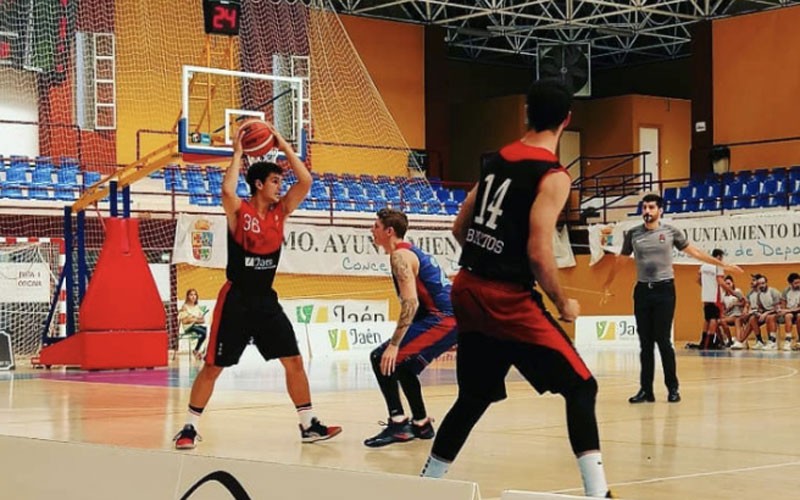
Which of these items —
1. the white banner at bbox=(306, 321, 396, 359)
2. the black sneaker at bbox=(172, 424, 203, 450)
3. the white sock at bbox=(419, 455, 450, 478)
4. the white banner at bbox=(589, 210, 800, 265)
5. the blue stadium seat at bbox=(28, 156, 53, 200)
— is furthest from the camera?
the white banner at bbox=(589, 210, 800, 265)

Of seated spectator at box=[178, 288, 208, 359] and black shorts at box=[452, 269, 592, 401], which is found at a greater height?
black shorts at box=[452, 269, 592, 401]

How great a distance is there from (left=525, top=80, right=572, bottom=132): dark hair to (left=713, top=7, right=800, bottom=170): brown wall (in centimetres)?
3046

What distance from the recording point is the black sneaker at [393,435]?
31.2 ft

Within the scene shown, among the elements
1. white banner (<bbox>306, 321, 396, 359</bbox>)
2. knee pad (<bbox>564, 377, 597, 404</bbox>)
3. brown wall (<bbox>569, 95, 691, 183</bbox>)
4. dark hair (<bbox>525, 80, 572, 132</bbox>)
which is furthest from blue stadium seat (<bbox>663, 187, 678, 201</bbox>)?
knee pad (<bbox>564, 377, 597, 404</bbox>)

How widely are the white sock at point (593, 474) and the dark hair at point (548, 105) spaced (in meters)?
1.53

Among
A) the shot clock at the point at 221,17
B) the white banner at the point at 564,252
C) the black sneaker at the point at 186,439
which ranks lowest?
the black sneaker at the point at 186,439

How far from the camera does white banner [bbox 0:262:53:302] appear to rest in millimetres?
25453

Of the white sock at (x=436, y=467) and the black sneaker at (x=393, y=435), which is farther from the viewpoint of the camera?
the black sneaker at (x=393, y=435)

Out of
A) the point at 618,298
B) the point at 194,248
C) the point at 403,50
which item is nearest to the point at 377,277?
the point at 194,248

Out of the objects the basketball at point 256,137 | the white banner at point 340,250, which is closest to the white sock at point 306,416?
the basketball at point 256,137

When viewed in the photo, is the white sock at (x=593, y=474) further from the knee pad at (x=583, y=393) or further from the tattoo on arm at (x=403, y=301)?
the tattoo on arm at (x=403, y=301)

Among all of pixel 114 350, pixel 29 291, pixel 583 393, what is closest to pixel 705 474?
pixel 583 393

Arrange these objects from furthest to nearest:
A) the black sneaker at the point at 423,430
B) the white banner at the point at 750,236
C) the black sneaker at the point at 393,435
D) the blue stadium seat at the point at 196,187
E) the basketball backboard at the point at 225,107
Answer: the white banner at the point at 750,236, the blue stadium seat at the point at 196,187, the basketball backboard at the point at 225,107, the black sneaker at the point at 423,430, the black sneaker at the point at 393,435

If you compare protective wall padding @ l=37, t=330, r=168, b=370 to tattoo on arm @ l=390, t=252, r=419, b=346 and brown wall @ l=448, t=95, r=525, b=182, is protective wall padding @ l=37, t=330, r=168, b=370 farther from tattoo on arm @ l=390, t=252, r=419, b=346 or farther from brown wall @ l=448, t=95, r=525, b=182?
brown wall @ l=448, t=95, r=525, b=182
